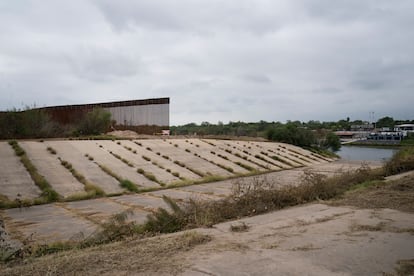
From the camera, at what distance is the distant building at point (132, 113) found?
90.1 ft

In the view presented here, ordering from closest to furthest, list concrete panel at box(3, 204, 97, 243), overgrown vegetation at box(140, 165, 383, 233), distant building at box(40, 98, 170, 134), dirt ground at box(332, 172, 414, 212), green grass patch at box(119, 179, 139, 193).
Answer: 1. overgrown vegetation at box(140, 165, 383, 233)
2. concrete panel at box(3, 204, 97, 243)
3. dirt ground at box(332, 172, 414, 212)
4. green grass patch at box(119, 179, 139, 193)
5. distant building at box(40, 98, 170, 134)

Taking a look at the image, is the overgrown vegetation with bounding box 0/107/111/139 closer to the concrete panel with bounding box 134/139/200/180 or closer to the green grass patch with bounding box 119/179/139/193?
the concrete panel with bounding box 134/139/200/180

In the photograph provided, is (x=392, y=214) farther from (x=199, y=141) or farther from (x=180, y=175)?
(x=199, y=141)

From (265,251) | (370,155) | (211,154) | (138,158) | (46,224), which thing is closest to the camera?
(265,251)

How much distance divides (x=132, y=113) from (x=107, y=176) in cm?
1406

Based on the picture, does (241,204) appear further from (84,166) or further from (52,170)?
(84,166)

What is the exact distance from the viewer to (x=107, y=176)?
15844 millimetres

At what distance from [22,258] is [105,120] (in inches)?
862

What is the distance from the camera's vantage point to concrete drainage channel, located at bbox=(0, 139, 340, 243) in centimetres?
973

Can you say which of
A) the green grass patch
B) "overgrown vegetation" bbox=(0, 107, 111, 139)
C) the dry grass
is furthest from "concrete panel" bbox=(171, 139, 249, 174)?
the dry grass

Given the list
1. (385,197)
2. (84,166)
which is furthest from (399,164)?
(84,166)

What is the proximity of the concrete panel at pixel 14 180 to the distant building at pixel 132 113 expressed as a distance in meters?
11.7

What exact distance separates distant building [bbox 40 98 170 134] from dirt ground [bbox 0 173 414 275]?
2295 centimetres

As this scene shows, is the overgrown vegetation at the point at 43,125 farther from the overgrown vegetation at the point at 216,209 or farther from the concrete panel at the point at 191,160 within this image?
the overgrown vegetation at the point at 216,209
